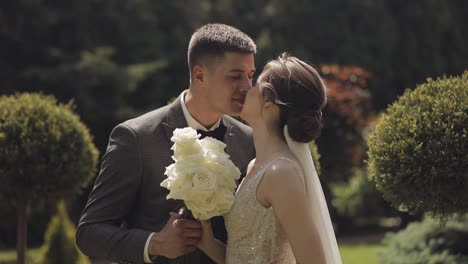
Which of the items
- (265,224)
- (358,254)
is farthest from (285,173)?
(358,254)

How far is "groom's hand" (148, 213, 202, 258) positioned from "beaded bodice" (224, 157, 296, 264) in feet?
0.59

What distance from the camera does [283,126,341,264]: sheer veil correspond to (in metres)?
3.65

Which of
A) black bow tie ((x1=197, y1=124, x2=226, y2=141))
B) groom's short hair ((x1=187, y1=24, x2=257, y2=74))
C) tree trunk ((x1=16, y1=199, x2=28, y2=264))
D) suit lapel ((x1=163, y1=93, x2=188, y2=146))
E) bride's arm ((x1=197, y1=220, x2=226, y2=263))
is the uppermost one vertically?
groom's short hair ((x1=187, y1=24, x2=257, y2=74))

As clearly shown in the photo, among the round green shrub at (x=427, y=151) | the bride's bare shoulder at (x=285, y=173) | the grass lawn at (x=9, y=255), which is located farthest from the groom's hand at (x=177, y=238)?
the grass lawn at (x=9, y=255)

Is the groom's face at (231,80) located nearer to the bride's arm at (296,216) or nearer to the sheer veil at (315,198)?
the sheer veil at (315,198)

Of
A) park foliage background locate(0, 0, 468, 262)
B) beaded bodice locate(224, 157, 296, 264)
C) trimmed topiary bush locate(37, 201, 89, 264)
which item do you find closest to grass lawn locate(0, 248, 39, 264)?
park foliage background locate(0, 0, 468, 262)

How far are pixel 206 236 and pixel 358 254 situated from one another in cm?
1136

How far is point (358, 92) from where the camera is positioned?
1862 cm

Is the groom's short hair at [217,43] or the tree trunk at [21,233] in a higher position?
the groom's short hair at [217,43]

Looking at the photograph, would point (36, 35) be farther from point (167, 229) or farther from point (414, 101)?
point (167, 229)

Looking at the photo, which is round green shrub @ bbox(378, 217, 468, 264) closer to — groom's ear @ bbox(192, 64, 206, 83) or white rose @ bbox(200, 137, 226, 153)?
groom's ear @ bbox(192, 64, 206, 83)

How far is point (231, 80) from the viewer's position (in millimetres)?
4230

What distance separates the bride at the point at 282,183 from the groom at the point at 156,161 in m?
0.27

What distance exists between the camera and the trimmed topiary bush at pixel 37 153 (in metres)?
8.52
